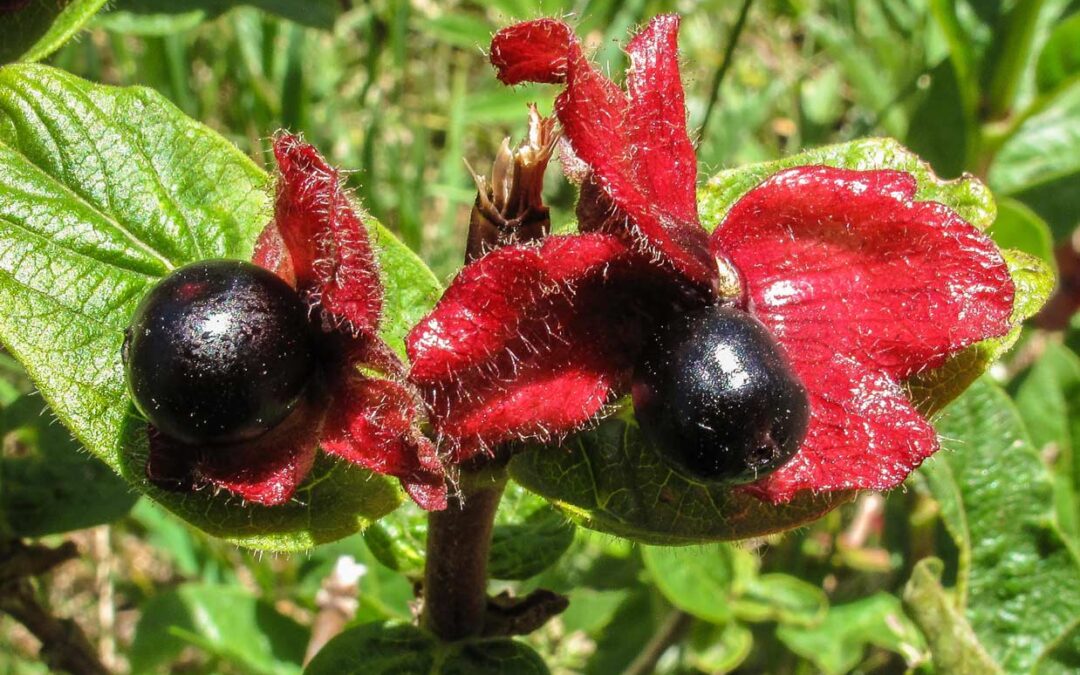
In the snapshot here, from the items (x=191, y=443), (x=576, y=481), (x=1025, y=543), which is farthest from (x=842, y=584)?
(x=191, y=443)

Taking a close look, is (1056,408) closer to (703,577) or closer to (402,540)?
(703,577)

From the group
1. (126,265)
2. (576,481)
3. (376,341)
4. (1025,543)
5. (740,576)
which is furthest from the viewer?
(740,576)

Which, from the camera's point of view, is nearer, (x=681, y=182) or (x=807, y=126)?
(x=681, y=182)

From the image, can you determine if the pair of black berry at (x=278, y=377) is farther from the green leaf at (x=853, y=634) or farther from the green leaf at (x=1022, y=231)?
the green leaf at (x=1022, y=231)

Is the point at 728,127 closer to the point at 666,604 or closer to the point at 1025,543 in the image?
the point at 666,604

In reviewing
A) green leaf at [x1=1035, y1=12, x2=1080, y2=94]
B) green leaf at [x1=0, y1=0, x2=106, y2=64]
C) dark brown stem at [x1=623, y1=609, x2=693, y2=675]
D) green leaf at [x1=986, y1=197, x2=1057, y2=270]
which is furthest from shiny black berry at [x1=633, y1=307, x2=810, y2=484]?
green leaf at [x1=1035, y1=12, x2=1080, y2=94]

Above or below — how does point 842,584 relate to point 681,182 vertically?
below

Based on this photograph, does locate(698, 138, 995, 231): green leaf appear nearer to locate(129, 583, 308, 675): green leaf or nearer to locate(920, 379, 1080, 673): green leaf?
locate(920, 379, 1080, 673): green leaf

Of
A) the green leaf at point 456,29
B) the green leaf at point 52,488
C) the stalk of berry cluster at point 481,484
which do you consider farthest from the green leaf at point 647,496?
the green leaf at point 456,29
